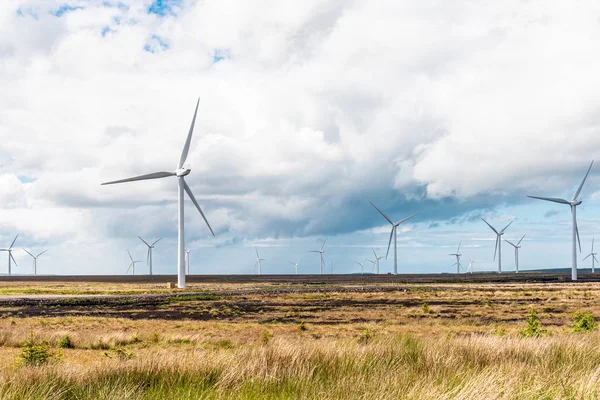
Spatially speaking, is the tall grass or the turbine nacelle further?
the turbine nacelle

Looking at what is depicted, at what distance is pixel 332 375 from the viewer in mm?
13570

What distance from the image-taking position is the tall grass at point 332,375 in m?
11.0

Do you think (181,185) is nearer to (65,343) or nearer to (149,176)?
(149,176)

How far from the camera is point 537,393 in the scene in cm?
1091

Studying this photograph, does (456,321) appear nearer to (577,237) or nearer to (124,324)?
(124,324)

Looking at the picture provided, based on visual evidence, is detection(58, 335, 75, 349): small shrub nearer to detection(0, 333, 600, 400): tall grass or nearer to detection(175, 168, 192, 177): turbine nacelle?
detection(0, 333, 600, 400): tall grass

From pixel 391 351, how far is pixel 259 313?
4329cm

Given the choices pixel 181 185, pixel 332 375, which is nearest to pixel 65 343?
pixel 332 375

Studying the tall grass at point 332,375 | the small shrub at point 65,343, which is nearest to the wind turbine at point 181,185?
the small shrub at point 65,343

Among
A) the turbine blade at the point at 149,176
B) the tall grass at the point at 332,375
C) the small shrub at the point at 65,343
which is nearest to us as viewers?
the tall grass at the point at 332,375

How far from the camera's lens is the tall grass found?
36.0 feet

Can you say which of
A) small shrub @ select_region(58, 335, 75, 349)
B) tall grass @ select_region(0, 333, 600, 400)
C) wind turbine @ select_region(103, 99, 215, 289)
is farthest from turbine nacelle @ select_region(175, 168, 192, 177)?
tall grass @ select_region(0, 333, 600, 400)

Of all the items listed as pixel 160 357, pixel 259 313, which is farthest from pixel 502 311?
pixel 160 357

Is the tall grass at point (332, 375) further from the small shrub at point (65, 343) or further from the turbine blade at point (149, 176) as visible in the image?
the turbine blade at point (149, 176)
